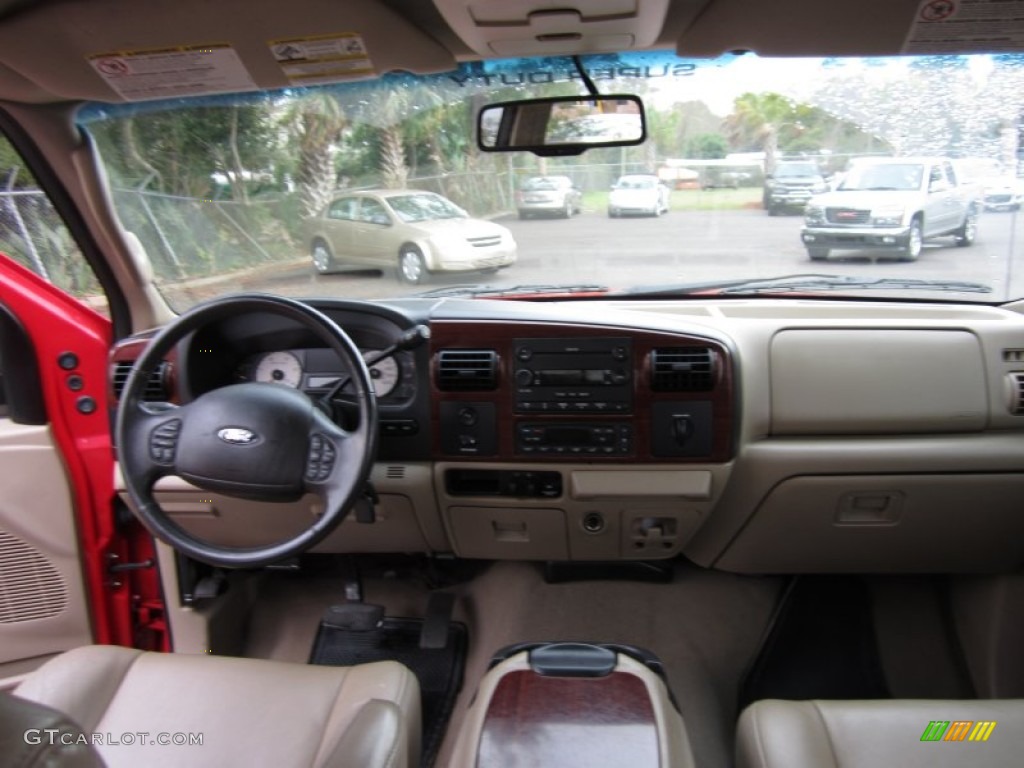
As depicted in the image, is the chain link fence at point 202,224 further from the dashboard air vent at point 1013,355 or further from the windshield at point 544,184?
the dashboard air vent at point 1013,355

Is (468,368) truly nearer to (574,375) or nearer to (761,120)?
(574,375)

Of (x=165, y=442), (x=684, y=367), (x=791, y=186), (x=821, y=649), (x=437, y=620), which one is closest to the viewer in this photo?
(x=165, y=442)

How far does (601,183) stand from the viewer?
99.2 inches

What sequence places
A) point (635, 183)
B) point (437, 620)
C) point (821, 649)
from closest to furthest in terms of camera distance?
1. point (635, 183)
2. point (821, 649)
3. point (437, 620)

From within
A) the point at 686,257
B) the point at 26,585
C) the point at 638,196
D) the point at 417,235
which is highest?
the point at 638,196

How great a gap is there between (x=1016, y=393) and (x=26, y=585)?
10.7 feet

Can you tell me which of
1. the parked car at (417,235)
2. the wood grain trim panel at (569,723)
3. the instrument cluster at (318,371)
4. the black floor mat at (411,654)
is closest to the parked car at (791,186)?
the parked car at (417,235)

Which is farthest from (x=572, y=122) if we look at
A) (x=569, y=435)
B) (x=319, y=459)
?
(x=319, y=459)

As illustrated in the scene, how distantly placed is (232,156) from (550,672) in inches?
81.5

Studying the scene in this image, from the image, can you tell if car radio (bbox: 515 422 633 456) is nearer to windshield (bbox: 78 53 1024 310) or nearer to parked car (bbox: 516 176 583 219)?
windshield (bbox: 78 53 1024 310)

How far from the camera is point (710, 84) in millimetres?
2348

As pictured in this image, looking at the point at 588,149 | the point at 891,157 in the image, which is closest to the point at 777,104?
the point at 891,157

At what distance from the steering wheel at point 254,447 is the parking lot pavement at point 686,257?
849 millimetres

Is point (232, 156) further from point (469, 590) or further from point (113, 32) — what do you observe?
point (469, 590)
